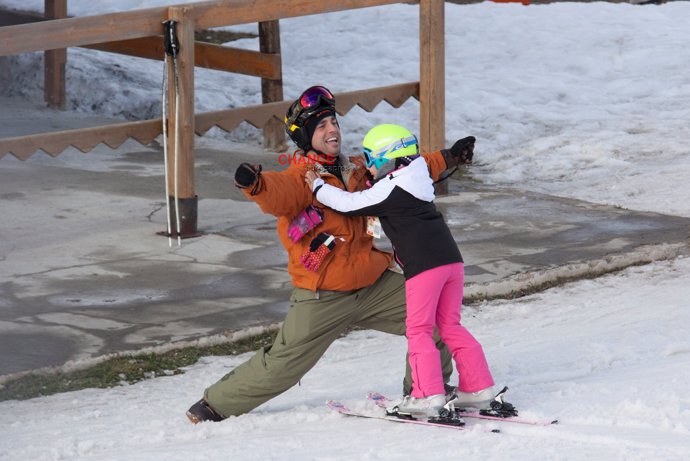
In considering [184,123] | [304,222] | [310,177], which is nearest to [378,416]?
[304,222]

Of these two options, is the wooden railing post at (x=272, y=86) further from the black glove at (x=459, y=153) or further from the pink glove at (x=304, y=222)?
the pink glove at (x=304, y=222)

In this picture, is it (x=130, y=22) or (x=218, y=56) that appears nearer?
(x=130, y=22)

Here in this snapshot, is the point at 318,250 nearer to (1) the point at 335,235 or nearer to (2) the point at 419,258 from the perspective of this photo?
(1) the point at 335,235

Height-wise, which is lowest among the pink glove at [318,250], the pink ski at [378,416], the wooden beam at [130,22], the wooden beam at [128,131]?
the pink ski at [378,416]

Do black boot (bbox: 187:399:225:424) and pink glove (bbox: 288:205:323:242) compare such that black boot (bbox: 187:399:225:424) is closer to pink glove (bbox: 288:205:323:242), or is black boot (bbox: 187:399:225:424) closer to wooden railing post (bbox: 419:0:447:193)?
pink glove (bbox: 288:205:323:242)

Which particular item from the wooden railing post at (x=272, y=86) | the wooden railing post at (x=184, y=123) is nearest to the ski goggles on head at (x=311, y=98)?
the wooden railing post at (x=184, y=123)

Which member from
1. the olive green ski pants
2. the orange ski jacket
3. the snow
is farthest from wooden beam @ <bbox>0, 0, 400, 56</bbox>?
the olive green ski pants

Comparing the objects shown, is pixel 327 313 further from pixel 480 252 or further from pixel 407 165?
pixel 480 252

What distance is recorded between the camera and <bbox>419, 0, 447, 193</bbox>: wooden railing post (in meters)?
10.2

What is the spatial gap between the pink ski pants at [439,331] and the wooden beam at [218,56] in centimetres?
722

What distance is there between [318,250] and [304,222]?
0.12m

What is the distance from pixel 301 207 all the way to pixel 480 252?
3543mm

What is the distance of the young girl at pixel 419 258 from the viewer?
473 centimetres

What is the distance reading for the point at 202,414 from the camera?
500cm
